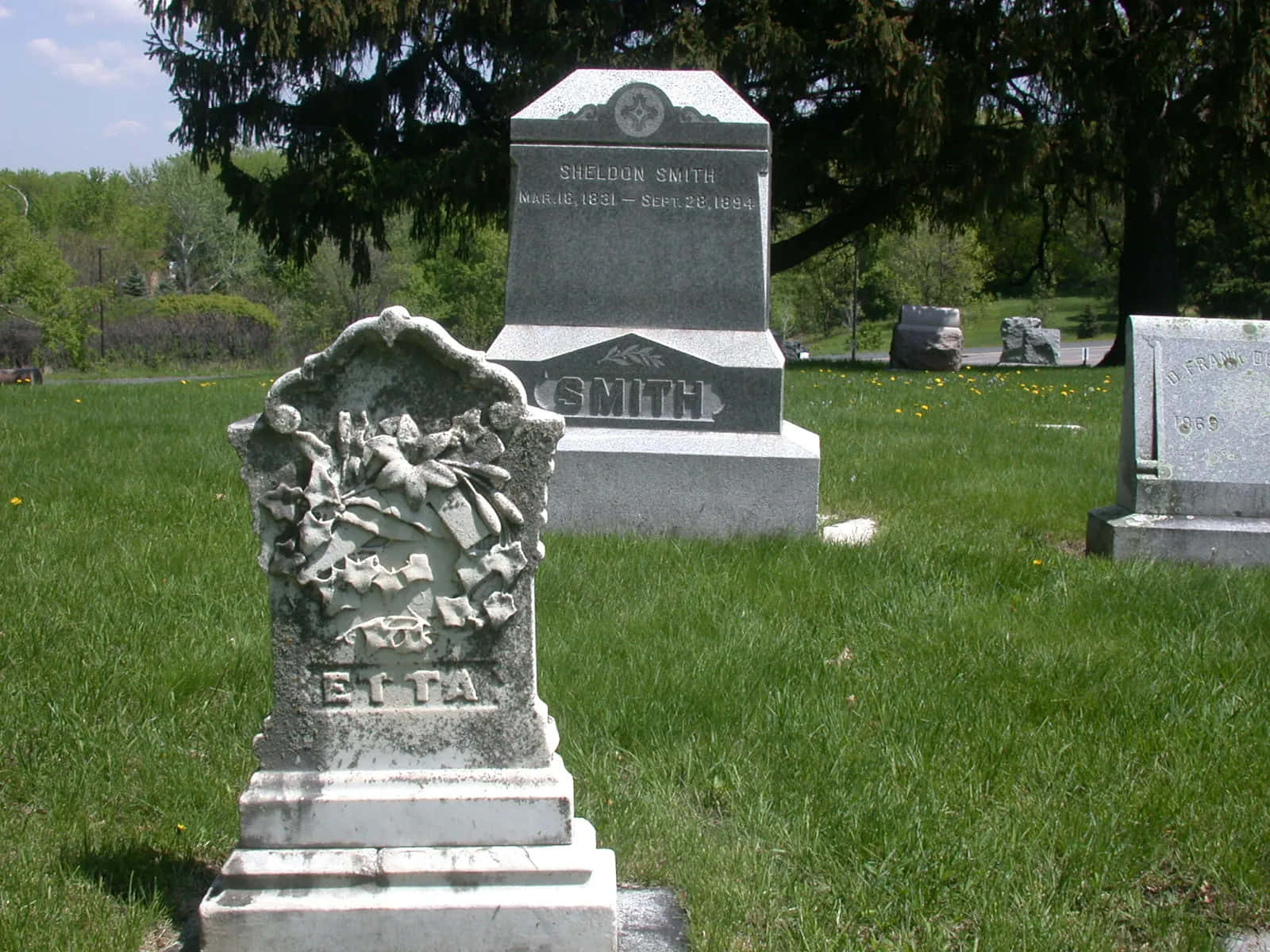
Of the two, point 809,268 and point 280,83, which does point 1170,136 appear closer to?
point 280,83

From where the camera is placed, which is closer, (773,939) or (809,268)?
(773,939)

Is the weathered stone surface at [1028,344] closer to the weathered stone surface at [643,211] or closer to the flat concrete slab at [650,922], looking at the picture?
the weathered stone surface at [643,211]

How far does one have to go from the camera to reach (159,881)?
10.4 ft

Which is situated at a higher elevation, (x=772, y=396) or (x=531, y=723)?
(x=772, y=396)

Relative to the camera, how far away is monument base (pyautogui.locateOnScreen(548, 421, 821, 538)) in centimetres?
689

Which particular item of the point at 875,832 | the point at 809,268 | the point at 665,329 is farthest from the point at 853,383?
the point at 809,268

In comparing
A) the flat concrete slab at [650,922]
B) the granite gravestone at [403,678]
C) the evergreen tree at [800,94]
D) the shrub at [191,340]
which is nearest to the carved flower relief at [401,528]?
the granite gravestone at [403,678]

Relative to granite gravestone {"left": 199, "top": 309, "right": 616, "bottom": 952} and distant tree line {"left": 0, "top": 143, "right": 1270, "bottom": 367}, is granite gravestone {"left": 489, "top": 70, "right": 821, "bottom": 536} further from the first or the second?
distant tree line {"left": 0, "top": 143, "right": 1270, "bottom": 367}

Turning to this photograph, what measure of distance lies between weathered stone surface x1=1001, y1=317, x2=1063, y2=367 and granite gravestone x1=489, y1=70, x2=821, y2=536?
22.8 m

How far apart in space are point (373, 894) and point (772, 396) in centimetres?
462

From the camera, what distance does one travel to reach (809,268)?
3756cm

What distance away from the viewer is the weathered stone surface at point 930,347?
22156mm

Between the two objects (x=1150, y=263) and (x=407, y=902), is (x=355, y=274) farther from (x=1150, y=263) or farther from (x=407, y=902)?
(x=407, y=902)

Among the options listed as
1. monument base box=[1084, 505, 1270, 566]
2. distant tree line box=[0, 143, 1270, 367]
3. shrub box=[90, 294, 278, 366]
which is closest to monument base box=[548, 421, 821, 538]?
monument base box=[1084, 505, 1270, 566]
